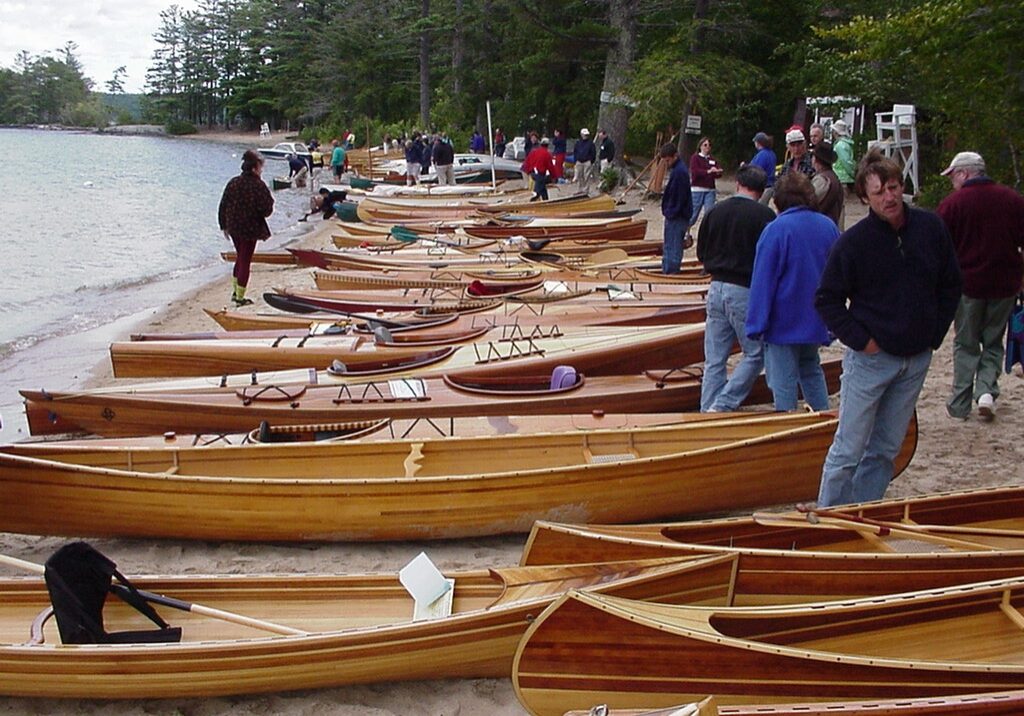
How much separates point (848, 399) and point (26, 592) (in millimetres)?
4212

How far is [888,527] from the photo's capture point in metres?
4.30

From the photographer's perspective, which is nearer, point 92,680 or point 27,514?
point 92,680

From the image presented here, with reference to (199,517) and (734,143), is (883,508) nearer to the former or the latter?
(199,517)

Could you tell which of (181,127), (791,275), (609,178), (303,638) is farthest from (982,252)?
(181,127)

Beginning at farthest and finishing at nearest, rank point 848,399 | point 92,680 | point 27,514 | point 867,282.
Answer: point 27,514 → point 848,399 → point 867,282 → point 92,680

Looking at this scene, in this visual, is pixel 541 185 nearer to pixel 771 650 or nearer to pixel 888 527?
pixel 888 527

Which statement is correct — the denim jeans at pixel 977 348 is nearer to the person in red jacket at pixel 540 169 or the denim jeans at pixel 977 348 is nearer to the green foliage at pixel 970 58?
the green foliage at pixel 970 58

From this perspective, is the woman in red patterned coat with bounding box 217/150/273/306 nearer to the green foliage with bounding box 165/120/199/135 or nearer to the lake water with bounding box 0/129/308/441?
the lake water with bounding box 0/129/308/441

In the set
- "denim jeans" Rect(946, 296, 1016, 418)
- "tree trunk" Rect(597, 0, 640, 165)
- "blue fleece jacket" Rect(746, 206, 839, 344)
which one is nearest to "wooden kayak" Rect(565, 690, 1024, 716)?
"blue fleece jacket" Rect(746, 206, 839, 344)

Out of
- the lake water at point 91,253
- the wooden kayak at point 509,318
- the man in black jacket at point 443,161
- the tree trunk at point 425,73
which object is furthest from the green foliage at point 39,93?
the wooden kayak at point 509,318

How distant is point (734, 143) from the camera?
2686 cm

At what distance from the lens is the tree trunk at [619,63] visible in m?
24.0

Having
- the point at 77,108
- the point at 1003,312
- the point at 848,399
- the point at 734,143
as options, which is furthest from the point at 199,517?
the point at 77,108

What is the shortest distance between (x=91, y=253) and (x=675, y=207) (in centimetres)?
1839
